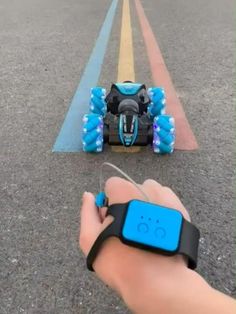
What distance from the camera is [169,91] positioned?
4605 mm

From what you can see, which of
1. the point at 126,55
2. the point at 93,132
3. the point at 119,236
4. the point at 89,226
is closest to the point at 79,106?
the point at 93,132

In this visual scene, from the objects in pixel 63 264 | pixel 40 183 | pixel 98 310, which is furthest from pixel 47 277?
pixel 40 183

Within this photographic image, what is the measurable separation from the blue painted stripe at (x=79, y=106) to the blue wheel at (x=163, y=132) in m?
0.61

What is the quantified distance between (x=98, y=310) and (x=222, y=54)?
4.69 m

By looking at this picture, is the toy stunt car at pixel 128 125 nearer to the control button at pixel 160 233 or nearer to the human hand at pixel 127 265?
the human hand at pixel 127 265

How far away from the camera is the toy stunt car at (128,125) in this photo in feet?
10.5

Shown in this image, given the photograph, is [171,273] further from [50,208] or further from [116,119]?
[116,119]

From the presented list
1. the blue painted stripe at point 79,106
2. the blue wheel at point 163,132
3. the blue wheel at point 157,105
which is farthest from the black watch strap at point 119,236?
the blue wheel at point 157,105

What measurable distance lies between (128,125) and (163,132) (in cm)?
25

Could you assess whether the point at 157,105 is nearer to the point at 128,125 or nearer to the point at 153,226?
the point at 128,125

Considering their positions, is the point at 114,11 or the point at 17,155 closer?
the point at 17,155

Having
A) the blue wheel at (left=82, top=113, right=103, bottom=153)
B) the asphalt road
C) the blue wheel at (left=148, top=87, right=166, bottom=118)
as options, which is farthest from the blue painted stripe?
the blue wheel at (left=148, top=87, right=166, bottom=118)

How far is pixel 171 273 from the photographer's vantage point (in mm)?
1116

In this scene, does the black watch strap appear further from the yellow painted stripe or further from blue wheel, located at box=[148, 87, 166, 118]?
the yellow painted stripe
